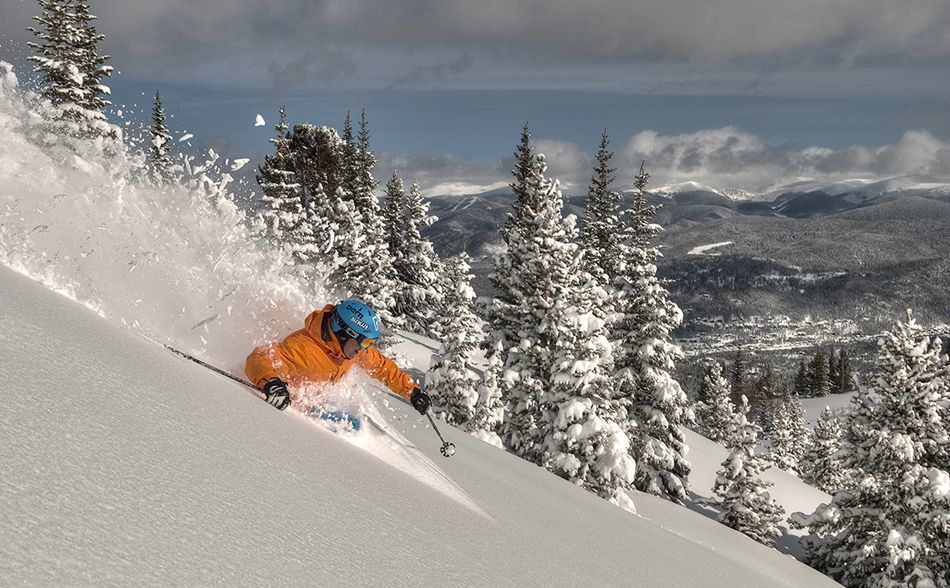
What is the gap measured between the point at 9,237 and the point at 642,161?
33.7 m

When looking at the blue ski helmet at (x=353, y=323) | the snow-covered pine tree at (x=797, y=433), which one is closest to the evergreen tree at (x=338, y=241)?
the blue ski helmet at (x=353, y=323)

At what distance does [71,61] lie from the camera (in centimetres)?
2572

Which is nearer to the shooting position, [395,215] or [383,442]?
[383,442]

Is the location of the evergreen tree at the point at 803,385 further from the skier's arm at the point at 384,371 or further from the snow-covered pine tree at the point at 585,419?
the skier's arm at the point at 384,371

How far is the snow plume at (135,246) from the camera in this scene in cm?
609

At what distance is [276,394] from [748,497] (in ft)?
95.9

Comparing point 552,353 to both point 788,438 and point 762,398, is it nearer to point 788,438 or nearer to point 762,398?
point 788,438

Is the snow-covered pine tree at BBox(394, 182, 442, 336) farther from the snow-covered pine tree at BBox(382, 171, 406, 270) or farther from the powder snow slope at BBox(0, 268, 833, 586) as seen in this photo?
the powder snow slope at BBox(0, 268, 833, 586)

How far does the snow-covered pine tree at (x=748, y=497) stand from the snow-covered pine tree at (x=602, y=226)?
1075cm

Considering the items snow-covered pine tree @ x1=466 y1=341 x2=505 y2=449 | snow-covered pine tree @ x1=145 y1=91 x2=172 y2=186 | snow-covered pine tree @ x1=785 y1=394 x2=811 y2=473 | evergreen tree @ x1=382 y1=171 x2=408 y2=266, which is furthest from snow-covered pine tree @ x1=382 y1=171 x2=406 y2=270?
snow-covered pine tree @ x1=785 y1=394 x2=811 y2=473

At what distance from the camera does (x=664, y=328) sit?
2738 cm

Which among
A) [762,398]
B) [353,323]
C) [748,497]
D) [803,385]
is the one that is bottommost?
[748,497]

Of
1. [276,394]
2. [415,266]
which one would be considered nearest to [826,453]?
[415,266]

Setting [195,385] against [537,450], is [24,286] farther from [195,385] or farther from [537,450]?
[537,450]
